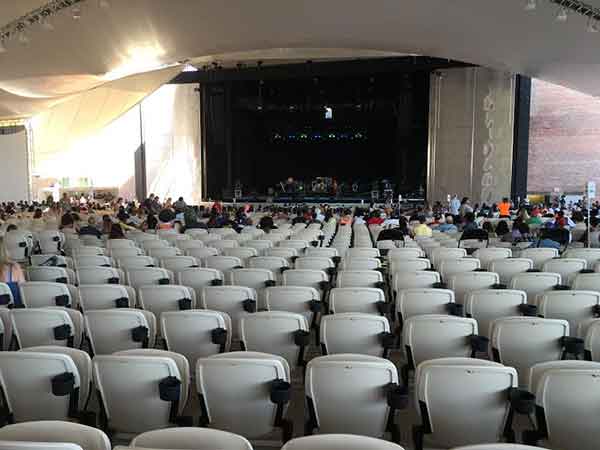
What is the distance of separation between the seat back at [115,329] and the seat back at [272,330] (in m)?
0.80

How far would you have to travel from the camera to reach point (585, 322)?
4441 millimetres

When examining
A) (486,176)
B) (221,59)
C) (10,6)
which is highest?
A: (221,59)

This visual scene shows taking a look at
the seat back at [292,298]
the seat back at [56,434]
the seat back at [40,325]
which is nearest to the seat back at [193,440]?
the seat back at [56,434]

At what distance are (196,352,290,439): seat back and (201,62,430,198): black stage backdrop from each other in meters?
23.3

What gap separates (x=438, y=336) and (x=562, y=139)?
22387 millimetres

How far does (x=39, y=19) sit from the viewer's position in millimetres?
11648

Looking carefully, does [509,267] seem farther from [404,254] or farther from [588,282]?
[404,254]

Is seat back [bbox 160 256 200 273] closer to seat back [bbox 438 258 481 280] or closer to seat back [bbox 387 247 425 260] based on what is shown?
seat back [bbox 387 247 425 260]

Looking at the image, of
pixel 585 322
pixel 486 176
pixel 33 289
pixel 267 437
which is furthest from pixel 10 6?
pixel 486 176

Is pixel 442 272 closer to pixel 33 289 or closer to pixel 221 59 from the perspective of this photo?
pixel 33 289

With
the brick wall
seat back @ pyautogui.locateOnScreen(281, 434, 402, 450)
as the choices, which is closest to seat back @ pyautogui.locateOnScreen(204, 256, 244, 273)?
seat back @ pyautogui.locateOnScreen(281, 434, 402, 450)

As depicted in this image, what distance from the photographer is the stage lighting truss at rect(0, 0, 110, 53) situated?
11516 mm

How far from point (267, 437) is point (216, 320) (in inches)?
38.3

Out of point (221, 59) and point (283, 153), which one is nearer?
point (221, 59)
